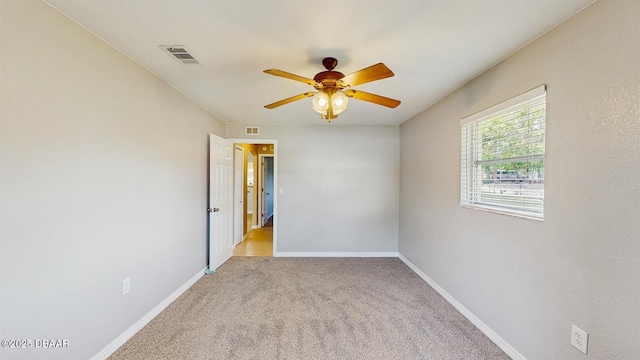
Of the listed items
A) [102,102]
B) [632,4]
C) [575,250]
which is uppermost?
[632,4]

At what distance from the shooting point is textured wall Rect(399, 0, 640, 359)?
1224 millimetres

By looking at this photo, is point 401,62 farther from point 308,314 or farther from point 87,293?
point 87,293

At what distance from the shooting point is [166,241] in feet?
8.52

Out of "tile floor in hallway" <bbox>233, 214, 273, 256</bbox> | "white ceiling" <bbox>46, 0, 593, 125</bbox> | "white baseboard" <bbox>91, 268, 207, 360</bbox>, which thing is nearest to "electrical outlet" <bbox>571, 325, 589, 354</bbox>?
"white ceiling" <bbox>46, 0, 593, 125</bbox>

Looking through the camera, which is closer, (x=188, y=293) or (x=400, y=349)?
(x=400, y=349)

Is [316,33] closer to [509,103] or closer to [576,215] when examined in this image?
[509,103]

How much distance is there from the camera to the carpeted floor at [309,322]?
195 centimetres

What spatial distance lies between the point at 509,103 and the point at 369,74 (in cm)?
117

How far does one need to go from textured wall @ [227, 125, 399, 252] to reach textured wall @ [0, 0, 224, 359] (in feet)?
6.64

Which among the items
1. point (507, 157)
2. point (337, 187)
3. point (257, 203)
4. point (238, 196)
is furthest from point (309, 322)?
point (257, 203)

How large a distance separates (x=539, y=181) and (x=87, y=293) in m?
3.11

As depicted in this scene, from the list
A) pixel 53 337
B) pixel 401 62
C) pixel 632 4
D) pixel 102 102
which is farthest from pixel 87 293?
pixel 632 4

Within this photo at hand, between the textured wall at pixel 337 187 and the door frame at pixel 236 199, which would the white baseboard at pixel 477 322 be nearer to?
the textured wall at pixel 337 187

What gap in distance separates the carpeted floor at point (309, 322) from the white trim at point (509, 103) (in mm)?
1888
